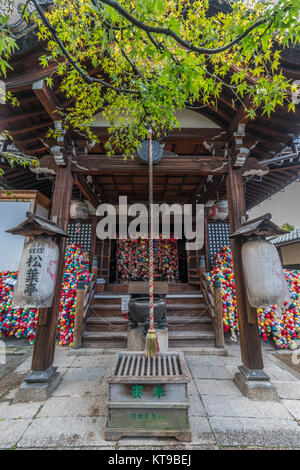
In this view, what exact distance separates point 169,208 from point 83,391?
21.5 feet

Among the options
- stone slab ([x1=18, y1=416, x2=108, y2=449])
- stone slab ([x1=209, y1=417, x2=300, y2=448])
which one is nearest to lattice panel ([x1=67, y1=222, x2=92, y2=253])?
stone slab ([x1=18, y1=416, x2=108, y2=449])

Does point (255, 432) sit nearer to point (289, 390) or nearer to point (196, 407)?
point (196, 407)

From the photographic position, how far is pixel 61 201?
3.82 m

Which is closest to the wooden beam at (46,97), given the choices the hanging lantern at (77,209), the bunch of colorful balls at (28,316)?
the hanging lantern at (77,209)

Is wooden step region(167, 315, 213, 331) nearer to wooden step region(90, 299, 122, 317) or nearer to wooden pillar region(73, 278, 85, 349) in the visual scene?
wooden step region(90, 299, 122, 317)

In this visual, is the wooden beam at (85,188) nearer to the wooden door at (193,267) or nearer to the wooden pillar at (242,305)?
the wooden pillar at (242,305)

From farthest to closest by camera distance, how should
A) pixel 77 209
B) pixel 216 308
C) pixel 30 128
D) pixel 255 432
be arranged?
1. pixel 77 209
2. pixel 216 308
3. pixel 30 128
4. pixel 255 432

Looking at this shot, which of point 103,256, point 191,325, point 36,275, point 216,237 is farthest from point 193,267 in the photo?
point 36,275

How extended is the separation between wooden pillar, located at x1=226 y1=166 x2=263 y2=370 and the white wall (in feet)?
20.8

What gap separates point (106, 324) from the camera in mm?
5383

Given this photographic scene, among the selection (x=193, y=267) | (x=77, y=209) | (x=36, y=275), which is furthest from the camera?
(x=193, y=267)

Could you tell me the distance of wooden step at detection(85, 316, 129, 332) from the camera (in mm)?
5320

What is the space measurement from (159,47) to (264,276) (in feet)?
10.3
